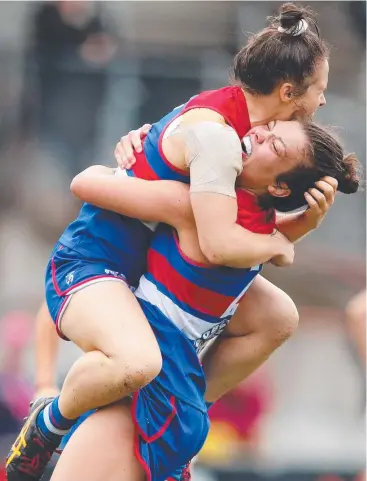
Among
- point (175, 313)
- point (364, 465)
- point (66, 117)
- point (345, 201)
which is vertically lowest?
point (364, 465)

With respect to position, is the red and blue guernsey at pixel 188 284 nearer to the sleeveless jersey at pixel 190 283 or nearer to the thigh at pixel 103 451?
the sleeveless jersey at pixel 190 283

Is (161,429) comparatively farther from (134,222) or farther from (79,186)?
(79,186)

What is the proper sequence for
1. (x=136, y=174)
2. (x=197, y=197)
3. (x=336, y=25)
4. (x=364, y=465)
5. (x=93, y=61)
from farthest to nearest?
(x=336, y=25) < (x=93, y=61) < (x=364, y=465) < (x=136, y=174) < (x=197, y=197)

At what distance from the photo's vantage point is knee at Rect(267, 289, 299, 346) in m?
4.79

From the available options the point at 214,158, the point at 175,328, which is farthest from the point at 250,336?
the point at 214,158

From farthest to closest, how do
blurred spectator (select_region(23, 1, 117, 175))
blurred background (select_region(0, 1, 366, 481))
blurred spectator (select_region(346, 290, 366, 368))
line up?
blurred spectator (select_region(23, 1, 117, 175)), blurred background (select_region(0, 1, 366, 481)), blurred spectator (select_region(346, 290, 366, 368))

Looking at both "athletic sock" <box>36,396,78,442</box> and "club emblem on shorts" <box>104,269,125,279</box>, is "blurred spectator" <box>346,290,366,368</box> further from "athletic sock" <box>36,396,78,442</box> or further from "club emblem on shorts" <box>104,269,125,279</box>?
"athletic sock" <box>36,396,78,442</box>

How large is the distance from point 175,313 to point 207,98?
2.58ft

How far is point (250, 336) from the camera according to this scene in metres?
4.85

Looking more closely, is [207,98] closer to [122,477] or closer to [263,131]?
[263,131]

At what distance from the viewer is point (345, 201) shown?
29.2ft

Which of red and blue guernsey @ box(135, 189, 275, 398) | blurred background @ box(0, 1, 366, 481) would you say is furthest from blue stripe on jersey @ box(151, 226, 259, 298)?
blurred background @ box(0, 1, 366, 481)

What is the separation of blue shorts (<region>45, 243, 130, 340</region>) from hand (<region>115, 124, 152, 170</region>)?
0.38 metres

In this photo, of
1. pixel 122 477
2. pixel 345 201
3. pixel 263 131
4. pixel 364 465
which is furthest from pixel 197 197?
pixel 345 201
